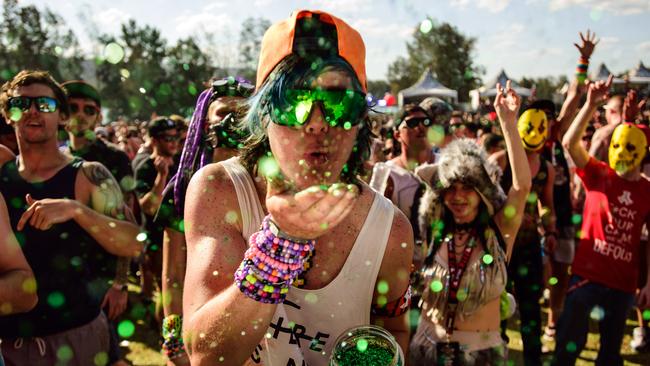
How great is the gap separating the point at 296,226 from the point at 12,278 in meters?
1.71

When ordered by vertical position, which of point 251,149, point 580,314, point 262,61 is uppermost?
point 262,61

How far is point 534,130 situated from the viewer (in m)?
5.28

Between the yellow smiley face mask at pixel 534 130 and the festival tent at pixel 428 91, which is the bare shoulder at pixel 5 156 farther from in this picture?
A: the festival tent at pixel 428 91

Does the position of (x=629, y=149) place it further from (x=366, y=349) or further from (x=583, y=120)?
(x=366, y=349)

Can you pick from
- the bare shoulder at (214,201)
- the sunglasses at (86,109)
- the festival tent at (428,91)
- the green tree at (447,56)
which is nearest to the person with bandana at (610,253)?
the bare shoulder at (214,201)

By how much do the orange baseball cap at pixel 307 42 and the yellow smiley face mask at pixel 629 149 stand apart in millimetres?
3717

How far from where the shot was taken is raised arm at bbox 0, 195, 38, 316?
6.96ft

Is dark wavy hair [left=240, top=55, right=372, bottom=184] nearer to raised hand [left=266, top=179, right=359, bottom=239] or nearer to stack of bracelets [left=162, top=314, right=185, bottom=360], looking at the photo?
raised hand [left=266, top=179, right=359, bottom=239]

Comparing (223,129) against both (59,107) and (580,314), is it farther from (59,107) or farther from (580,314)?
(580,314)

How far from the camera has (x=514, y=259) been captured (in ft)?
16.5

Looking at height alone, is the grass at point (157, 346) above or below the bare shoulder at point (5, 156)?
below

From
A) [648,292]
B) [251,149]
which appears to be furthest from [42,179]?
[648,292]

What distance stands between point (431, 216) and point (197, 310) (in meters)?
2.40

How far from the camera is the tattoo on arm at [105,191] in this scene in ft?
10.4
